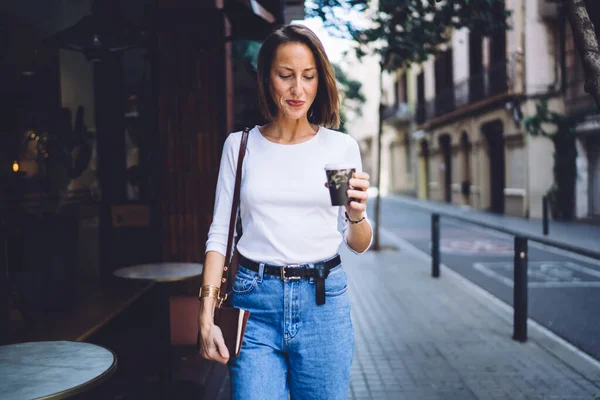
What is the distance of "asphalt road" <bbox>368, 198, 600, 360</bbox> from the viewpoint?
206 inches

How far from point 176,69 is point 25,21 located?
1.16 metres

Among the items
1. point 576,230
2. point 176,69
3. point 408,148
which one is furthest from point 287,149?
point 408,148

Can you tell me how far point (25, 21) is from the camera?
4.04 m

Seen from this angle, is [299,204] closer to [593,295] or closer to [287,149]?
[287,149]

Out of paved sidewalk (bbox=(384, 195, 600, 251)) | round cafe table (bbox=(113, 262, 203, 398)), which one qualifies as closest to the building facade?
paved sidewalk (bbox=(384, 195, 600, 251))

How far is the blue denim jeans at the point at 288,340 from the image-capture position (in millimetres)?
1831

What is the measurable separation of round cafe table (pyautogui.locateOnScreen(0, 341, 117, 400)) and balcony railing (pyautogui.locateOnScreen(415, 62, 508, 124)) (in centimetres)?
2000

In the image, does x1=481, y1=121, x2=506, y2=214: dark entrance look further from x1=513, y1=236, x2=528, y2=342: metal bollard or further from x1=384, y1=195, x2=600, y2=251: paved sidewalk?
x1=513, y1=236, x2=528, y2=342: metal bollard

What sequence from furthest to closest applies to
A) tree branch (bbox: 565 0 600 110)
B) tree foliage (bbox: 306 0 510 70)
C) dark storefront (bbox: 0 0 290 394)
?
tree foliage (bbox: 306 0 510 70) → dark storefront (bbox: 0 0 290 394) → tree branch (bbox: 565 0 600 110)

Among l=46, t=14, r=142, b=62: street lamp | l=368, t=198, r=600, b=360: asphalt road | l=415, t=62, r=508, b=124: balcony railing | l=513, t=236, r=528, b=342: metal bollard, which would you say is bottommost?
l=368, t=198, r=600, b=360: asphalt road

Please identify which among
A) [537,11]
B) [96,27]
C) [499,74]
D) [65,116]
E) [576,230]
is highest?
[537,11]

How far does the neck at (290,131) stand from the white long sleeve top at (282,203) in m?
0.04

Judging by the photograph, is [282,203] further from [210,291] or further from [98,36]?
[98,36]

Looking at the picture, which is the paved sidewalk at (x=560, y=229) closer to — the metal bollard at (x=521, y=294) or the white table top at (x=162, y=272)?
the metal bollard at (x=521, y=294)
